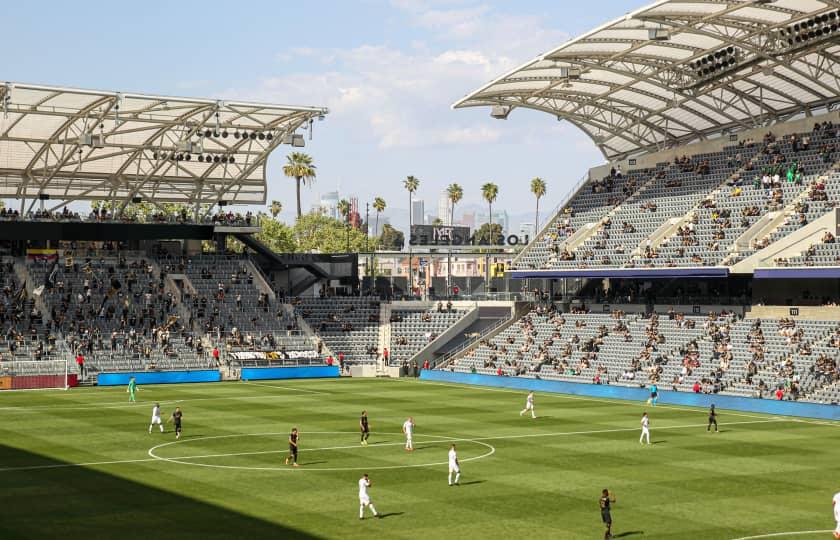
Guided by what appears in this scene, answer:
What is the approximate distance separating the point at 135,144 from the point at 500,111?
87.6 ft

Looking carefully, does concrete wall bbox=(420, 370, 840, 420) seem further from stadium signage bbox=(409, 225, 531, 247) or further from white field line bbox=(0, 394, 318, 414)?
stadium signage bbox=(409, 225, 531, 247)

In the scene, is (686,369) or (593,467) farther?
(686,369)

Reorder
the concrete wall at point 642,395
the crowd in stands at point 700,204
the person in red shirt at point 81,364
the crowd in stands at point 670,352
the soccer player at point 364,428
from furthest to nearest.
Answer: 1. the person in red shirt at point 81,364
2. the crowd in stands at point 700,204
3. the crowd in stands at point 670,352
4. the concrete wall at point 642,395
5. the soccer player at point 364,428

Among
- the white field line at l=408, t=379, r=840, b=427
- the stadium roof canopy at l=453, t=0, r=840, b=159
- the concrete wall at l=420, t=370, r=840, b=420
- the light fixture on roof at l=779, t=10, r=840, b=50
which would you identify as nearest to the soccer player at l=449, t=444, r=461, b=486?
the white field line at l=408, t=379, r=840, b=427

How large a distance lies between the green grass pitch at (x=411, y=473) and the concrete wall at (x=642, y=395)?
1706 mm

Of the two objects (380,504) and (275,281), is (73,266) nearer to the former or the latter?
(275,281)

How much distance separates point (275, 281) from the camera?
102 meters

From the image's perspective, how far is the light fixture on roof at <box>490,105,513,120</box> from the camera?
83.2m

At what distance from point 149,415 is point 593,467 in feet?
81.9

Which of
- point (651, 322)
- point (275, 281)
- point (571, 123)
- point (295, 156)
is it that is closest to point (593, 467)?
point (651, 322)

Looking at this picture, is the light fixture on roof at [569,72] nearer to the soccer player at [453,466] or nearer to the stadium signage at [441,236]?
the soccer player at [453,466]

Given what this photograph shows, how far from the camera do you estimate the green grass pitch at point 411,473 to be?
96.6ft

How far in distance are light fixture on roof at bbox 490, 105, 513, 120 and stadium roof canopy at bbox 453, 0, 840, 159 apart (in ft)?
0.24

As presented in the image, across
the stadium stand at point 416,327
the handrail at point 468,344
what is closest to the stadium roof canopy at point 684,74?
the handrail at point 468,344
